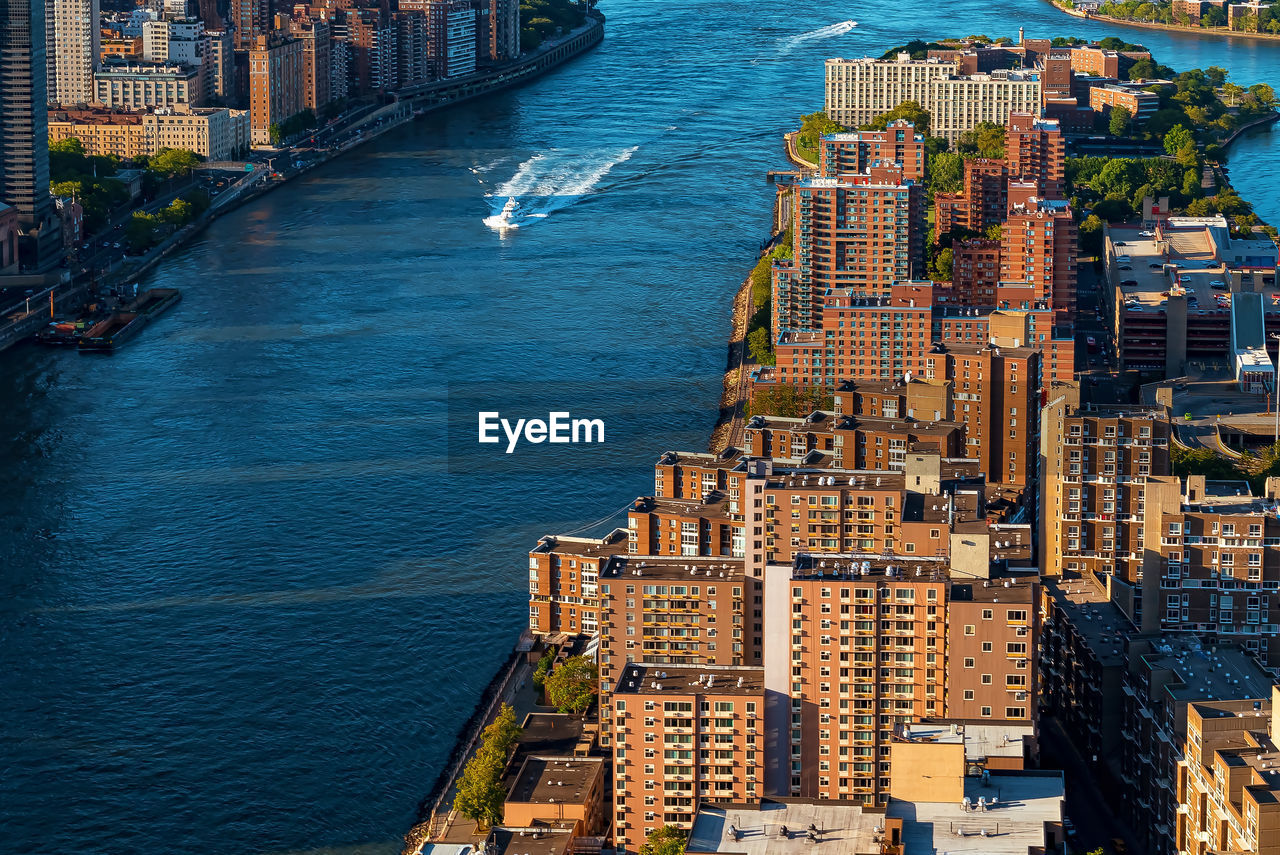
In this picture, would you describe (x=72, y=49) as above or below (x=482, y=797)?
above

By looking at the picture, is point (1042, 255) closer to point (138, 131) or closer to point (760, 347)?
point (760, 347)

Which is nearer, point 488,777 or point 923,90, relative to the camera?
point 488,777

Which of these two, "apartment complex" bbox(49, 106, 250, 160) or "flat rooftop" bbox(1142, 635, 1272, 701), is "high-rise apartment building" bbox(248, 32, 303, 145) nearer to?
"apartment complex" bbox(49, 106, 250, 160)

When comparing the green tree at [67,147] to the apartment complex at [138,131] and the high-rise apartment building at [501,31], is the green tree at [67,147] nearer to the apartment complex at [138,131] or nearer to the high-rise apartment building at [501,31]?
the apartment complex at [138,131]

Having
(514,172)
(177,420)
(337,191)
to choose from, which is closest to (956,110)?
(514,172)

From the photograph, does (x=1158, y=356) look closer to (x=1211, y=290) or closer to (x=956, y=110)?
(x=1211, y=290)
